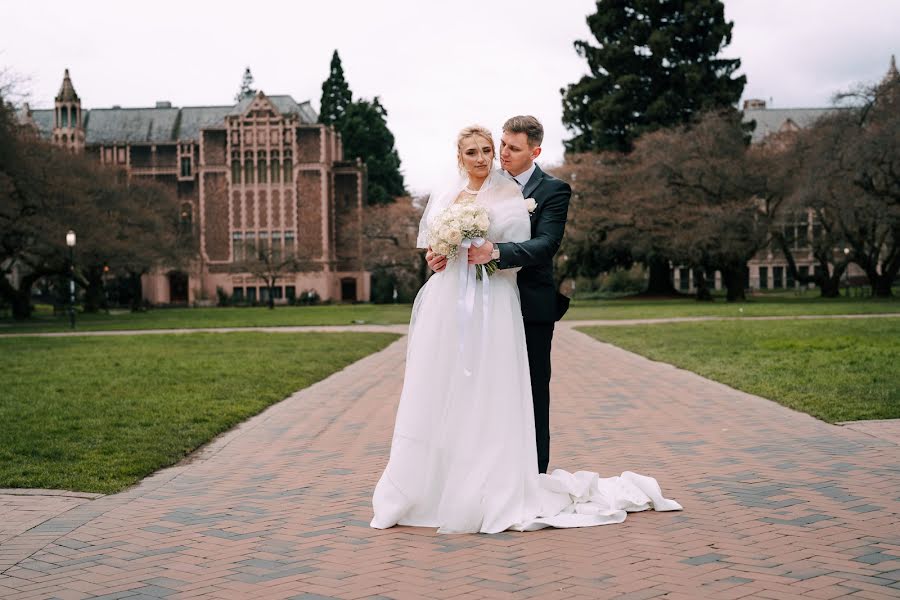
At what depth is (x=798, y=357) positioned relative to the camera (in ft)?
51.1

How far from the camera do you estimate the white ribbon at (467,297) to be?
219 inches

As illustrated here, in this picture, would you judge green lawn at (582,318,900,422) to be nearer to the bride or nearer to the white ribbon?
the bride

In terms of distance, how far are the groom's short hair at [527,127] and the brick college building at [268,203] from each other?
239ft

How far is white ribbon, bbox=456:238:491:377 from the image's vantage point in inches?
219

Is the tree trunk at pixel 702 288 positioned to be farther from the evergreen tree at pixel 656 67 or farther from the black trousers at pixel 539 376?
the black trousers at pixel 539 376

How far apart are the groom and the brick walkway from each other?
3.00ft

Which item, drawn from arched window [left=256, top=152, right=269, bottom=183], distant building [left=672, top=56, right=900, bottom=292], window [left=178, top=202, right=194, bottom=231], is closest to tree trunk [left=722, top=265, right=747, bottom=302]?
distant building [left=672, top=56, right=900, bottom=292]

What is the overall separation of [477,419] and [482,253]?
3.06 ft

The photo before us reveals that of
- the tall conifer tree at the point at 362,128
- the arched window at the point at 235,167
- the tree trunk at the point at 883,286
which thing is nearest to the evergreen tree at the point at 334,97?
the tall conifer tree at the point at 362,128

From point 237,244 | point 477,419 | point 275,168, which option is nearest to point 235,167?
point 275,168

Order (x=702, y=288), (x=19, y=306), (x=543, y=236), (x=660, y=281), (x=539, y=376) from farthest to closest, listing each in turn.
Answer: (x=660, y=281)
(x=702, y=288)
(x=19, y=306)
(x=539, y=376)
(x=543, y=236)

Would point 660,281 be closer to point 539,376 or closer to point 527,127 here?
point 539,376

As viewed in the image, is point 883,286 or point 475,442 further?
point 883,286

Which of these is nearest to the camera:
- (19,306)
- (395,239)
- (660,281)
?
(19,306)
